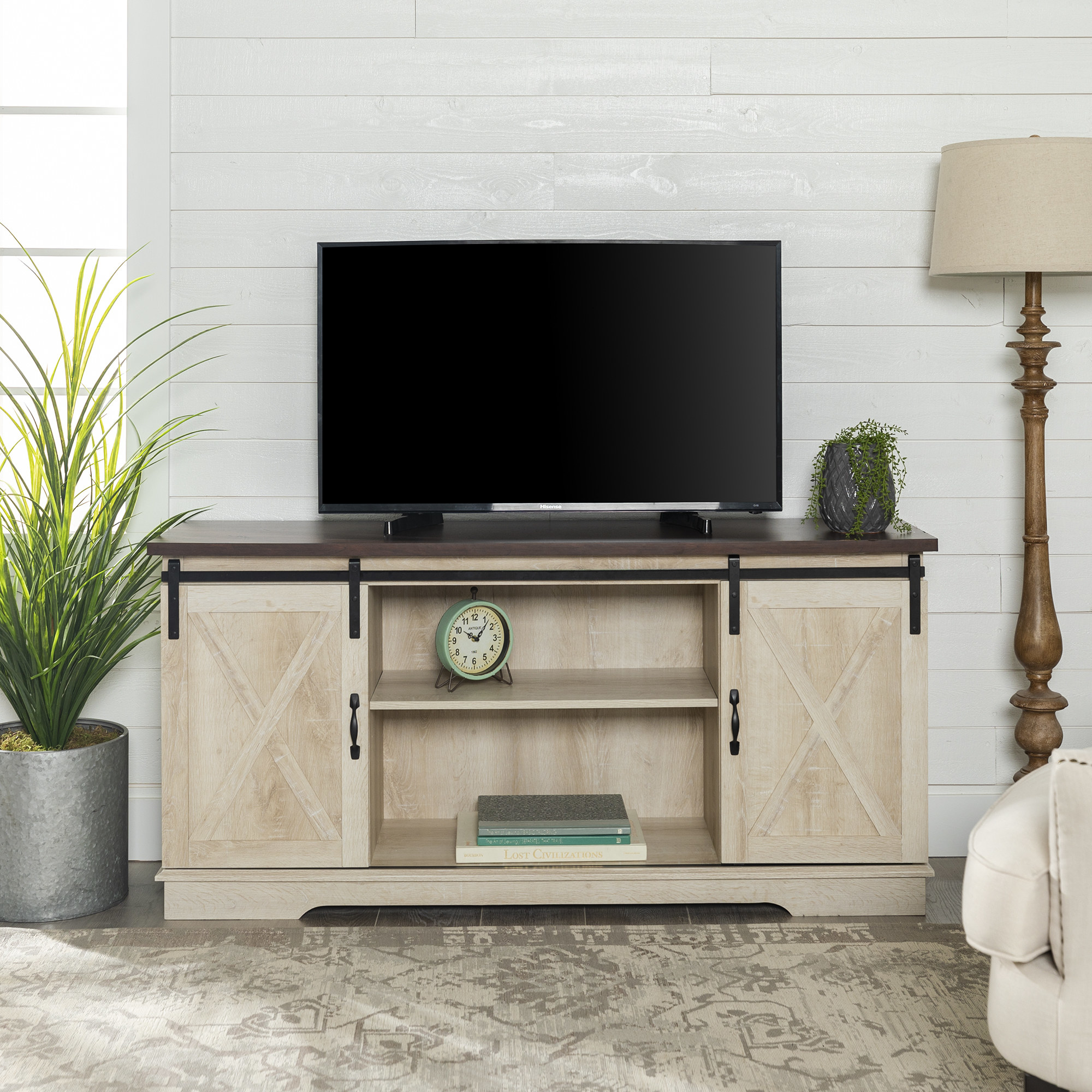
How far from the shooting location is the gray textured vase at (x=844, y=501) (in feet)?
7.98

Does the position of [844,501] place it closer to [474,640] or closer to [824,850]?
[824,850]

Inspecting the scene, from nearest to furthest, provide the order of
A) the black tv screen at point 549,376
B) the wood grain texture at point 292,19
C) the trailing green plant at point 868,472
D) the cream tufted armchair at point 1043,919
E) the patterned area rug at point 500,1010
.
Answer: the cream tufted armchair at point 1043,919 → the patterned area rug at point 500,1010 → the trailing green plant at point 868,472 → the black tv screen at point 549,376 → the wood grain texture at point 292,19

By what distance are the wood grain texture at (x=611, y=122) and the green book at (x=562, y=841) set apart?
1620 mm

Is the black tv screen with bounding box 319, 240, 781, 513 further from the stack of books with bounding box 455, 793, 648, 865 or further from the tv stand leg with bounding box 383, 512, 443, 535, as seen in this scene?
the stack of books with bounding box 455, 793, 648, 865

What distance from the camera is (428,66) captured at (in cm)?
270

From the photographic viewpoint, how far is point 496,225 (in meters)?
2.72

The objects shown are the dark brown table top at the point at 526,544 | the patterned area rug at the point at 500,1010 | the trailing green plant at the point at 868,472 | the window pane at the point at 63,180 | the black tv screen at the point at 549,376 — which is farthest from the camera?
the window pane at the point at 63,180

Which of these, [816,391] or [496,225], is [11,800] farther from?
[816,391]

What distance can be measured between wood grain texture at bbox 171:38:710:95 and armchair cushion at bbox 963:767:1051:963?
1.95 meters

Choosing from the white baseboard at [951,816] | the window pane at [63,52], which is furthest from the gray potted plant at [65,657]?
the white baseboard at [951,816]

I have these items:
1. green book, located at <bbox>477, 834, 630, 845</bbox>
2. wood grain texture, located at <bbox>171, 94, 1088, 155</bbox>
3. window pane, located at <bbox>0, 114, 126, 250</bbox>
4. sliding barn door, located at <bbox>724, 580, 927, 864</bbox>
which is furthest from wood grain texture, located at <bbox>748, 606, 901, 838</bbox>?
window pane, located at <bbox>0, 114, 126, 250</bbox>

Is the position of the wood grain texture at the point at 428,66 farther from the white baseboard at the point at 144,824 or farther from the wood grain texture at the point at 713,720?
the white baseboard at the point at 144,824

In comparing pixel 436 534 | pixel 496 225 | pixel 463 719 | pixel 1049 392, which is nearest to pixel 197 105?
pixel 496 225

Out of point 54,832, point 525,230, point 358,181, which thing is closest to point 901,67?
point 525,230
